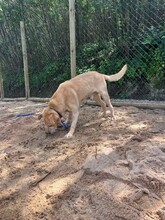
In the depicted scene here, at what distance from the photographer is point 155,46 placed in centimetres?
653

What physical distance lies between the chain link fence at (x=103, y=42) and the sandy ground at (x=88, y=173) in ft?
7.11

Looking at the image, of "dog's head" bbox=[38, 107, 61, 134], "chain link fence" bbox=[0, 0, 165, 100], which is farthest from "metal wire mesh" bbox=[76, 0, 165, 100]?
"dog's head" bbox=[38, 107, 61, 134]

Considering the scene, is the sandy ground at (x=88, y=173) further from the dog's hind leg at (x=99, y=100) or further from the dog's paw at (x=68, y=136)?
the dog's hind leg at (x=99, y=100)

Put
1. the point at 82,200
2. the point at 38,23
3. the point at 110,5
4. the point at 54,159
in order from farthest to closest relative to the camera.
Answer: the point at 38,23
the point at 110,5
the point at 54,159
the point at 82,200

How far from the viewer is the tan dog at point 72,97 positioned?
15.2 ft

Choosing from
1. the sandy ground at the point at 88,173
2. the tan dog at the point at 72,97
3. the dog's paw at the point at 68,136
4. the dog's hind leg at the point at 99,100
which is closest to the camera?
the sandy ground at the point at 88,173

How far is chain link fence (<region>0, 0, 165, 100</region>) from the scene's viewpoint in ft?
21.3

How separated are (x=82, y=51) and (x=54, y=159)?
4370 mm

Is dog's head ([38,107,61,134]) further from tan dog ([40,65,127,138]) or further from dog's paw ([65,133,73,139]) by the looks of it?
dog's paw ([65,133,73,139])

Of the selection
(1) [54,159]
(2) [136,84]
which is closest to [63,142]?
(1) [54,159]

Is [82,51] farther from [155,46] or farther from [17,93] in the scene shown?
[17,93]

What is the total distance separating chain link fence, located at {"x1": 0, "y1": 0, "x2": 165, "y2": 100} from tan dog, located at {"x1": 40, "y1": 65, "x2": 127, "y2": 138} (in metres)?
1.52

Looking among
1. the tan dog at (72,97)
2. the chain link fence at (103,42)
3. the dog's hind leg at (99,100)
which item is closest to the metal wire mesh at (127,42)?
the chain link fence at (103,42)

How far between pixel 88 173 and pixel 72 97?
1.87 m
